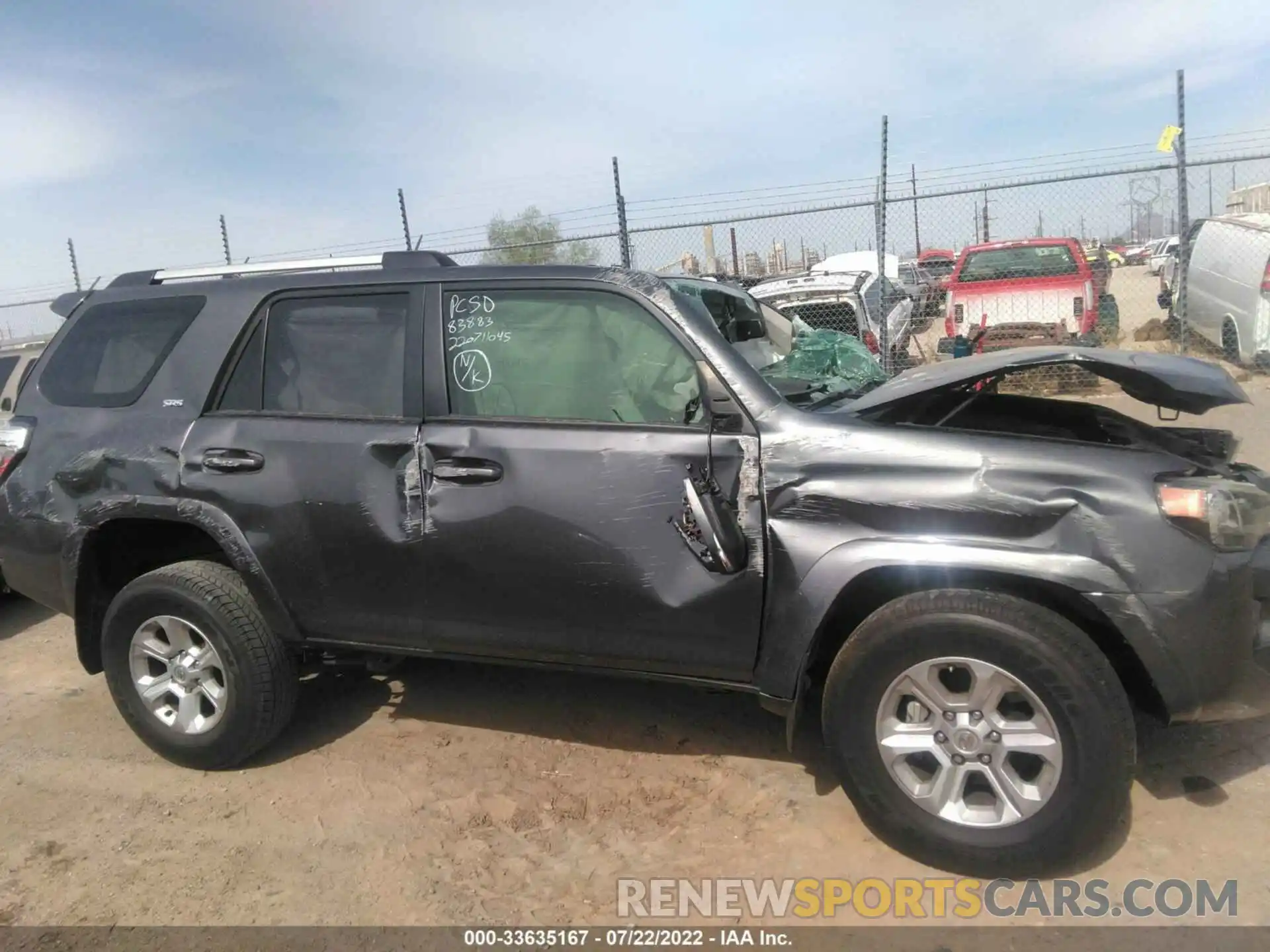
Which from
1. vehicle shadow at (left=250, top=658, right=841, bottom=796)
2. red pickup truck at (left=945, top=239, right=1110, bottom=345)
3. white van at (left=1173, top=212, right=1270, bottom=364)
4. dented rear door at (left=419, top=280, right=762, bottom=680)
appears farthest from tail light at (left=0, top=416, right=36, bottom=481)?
white van at (left=1173, top=212, right=1270, bottom=364)

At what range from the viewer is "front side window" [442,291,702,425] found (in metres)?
3.06

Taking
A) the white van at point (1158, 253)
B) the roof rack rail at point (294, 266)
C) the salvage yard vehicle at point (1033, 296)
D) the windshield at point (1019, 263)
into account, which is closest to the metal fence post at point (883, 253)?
the salvage yard vehicle at point (1033, 296)

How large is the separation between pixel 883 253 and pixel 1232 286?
4535 millimetres

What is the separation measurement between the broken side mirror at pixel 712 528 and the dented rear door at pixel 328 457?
3.26ft

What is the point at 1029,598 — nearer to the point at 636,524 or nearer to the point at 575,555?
the point at 636,524

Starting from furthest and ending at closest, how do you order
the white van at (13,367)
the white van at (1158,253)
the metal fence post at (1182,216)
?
the white van at (1158,253)
the metal fence post at (1182,216)
the white van at (13,367)

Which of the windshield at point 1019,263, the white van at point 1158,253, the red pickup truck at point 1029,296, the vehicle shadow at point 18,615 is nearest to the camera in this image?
the vehicle shadow at point 18,615

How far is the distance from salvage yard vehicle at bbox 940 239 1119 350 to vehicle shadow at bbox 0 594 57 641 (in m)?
8.86

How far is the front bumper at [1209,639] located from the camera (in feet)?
8.23

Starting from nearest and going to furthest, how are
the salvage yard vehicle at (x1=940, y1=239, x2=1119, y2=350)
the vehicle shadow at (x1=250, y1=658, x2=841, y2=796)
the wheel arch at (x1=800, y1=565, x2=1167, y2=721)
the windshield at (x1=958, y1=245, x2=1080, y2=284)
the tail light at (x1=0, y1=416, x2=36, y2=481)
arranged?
the wheel arch at (x1=800, y1=565, x2=1167, y2=721)
the vehicle shadow at (x1=250, y1=658, x2=841, y2=796)
the tail light at (x1=0, y1=416, x2=36, y2=481)
the salvage yard vehicle at (x1=940, y1=239, x2=1119, y2=350)
the windshield at (x1=958, y1=245, x2=1080, y2=284)

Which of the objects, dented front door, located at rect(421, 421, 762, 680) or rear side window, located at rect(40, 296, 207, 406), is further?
rear side window, located at rect(40, 296, 207, 406)

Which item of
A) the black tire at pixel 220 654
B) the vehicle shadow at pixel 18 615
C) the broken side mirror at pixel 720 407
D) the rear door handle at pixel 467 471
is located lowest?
the vehicle shadow at pixel 18 615

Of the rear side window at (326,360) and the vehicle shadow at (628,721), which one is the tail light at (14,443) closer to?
the rear side window at (326,360)

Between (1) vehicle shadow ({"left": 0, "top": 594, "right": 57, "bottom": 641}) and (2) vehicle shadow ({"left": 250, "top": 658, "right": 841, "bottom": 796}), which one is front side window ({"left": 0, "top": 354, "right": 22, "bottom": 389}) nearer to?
(1) vehicle shadow ({"left": 0, "top": 594, "right": 57, "bottom": 641})
